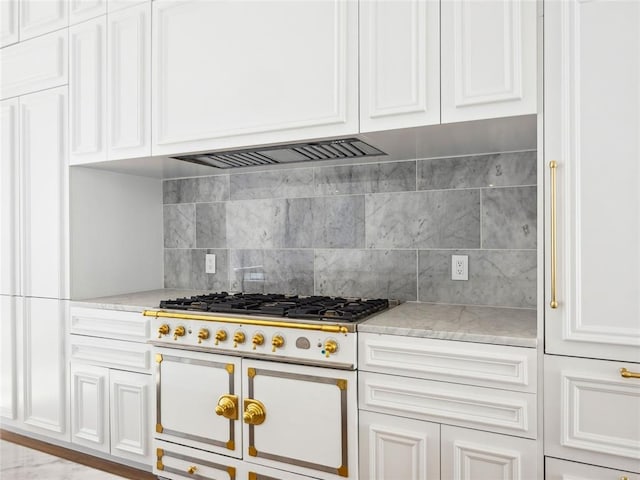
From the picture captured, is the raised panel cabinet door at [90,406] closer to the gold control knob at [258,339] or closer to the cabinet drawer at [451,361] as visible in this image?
the gold control knob at [258,339]

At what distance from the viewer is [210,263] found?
303 centimetres

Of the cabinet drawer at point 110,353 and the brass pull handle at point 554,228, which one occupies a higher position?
the brass pull handle at point 554,228

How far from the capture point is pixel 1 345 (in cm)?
290

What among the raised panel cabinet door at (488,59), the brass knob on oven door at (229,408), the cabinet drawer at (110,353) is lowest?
the brass knob on oven door at (229,408)

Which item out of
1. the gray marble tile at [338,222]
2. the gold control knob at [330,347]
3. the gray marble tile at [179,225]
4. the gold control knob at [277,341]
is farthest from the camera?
the gray marble tile at [179,225]

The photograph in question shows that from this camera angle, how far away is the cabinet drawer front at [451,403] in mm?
1630

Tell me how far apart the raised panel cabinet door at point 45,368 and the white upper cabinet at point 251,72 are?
3.87 feet

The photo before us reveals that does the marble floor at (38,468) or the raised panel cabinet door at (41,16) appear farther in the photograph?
the raised panel cabinet door at (41,16)

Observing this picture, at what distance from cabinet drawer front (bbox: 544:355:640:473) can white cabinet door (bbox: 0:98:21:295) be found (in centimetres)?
284

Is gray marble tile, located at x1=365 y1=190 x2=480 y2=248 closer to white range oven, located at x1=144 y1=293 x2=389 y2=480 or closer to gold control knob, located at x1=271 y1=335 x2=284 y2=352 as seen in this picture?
white range oven, located at x1=144 y1=293 x2=389 y2=480

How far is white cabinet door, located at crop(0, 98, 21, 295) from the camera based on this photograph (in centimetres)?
282

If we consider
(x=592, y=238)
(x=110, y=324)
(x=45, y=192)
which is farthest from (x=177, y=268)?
(x=592, y=238)

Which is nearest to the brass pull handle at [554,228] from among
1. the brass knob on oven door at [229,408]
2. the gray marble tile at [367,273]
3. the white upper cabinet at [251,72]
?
the white upper cabinet at [251,72]

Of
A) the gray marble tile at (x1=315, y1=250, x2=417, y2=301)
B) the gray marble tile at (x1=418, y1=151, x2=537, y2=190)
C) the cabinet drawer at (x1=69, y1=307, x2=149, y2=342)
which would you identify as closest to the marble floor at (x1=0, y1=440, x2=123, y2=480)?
the cabinet drawer at (x1=69, y1=307, x2=149, y2=342)
